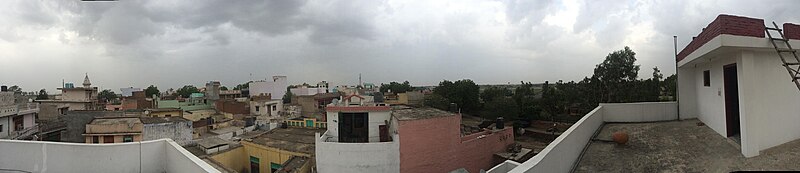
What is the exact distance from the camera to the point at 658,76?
987 inches

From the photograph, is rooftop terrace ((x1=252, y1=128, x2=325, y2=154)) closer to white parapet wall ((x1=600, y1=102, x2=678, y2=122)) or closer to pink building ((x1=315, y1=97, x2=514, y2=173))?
pink building ((x1=315, y1=97, x2=514, y2=173))

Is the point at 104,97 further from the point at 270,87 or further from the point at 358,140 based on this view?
the point at 358,140

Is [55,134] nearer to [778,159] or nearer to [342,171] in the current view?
[342,171]

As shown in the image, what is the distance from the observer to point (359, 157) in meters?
11.1

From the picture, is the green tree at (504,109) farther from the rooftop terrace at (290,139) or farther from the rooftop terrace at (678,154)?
the rooftop terrace at (678,154)

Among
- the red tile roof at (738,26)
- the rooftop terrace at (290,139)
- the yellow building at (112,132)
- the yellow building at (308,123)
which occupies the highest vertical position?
the red tile roof at (738,26)

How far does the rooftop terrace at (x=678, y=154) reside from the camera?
490 cm

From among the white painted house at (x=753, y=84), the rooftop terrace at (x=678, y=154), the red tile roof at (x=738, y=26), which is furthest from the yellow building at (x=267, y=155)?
the red tile roof at (x=738, y=26)

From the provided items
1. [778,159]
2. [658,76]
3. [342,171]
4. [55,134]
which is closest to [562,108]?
[658,76]

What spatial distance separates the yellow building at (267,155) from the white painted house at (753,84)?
11367 mm

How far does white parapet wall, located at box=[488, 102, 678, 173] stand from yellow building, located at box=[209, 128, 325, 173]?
911cm

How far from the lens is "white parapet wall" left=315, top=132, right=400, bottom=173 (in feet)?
36.4

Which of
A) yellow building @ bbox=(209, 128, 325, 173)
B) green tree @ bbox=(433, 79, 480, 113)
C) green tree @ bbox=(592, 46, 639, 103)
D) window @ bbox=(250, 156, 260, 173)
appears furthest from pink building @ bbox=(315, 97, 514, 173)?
green tree @ bbox=(433, 79, 480, 113)

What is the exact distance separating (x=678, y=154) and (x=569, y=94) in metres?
25.8
